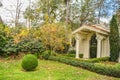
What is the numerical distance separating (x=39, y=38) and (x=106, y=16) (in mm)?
19152

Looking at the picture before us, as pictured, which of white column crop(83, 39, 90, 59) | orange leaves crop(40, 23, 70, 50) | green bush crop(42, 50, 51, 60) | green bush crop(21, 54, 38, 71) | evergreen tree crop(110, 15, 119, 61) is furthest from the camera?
white column crop(83, 39, 90, 59)

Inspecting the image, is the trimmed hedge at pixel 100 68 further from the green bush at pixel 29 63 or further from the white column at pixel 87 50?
the white column at pixel 87 50

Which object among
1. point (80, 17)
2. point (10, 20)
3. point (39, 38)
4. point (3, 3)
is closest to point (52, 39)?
point (39, 38)

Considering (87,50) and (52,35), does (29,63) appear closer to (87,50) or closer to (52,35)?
(52,35)

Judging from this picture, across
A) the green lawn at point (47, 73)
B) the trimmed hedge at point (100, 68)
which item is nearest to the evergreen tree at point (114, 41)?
the trimmed hedge at point (100, 68)

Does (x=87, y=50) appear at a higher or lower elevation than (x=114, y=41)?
lower

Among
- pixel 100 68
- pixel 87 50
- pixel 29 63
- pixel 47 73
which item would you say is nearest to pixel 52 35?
pixel 29 63

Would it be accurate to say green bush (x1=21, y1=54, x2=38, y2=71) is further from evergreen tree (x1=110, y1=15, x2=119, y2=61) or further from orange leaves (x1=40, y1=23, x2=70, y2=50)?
evergreen tree (x1=110, y1=15, x2=119, y2=61)

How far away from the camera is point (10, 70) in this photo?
15250 mm

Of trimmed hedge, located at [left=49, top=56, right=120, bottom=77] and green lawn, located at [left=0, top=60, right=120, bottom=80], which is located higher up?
trimmed hedge, located at [left=49, top=56, right=120, bottom=77]

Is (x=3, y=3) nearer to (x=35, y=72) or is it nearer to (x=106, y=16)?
(x=106, y=16)

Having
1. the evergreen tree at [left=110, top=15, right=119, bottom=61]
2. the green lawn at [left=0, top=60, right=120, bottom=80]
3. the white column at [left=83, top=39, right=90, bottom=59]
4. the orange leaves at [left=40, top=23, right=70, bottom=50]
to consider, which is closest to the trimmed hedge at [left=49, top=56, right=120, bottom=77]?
the green lawn at [left=0, top=60, right=120, bottom=80]

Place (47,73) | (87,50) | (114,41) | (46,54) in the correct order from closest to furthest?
(47,73)
(46,54)
(114,41)
(87,50)

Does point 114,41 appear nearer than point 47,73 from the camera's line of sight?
No
